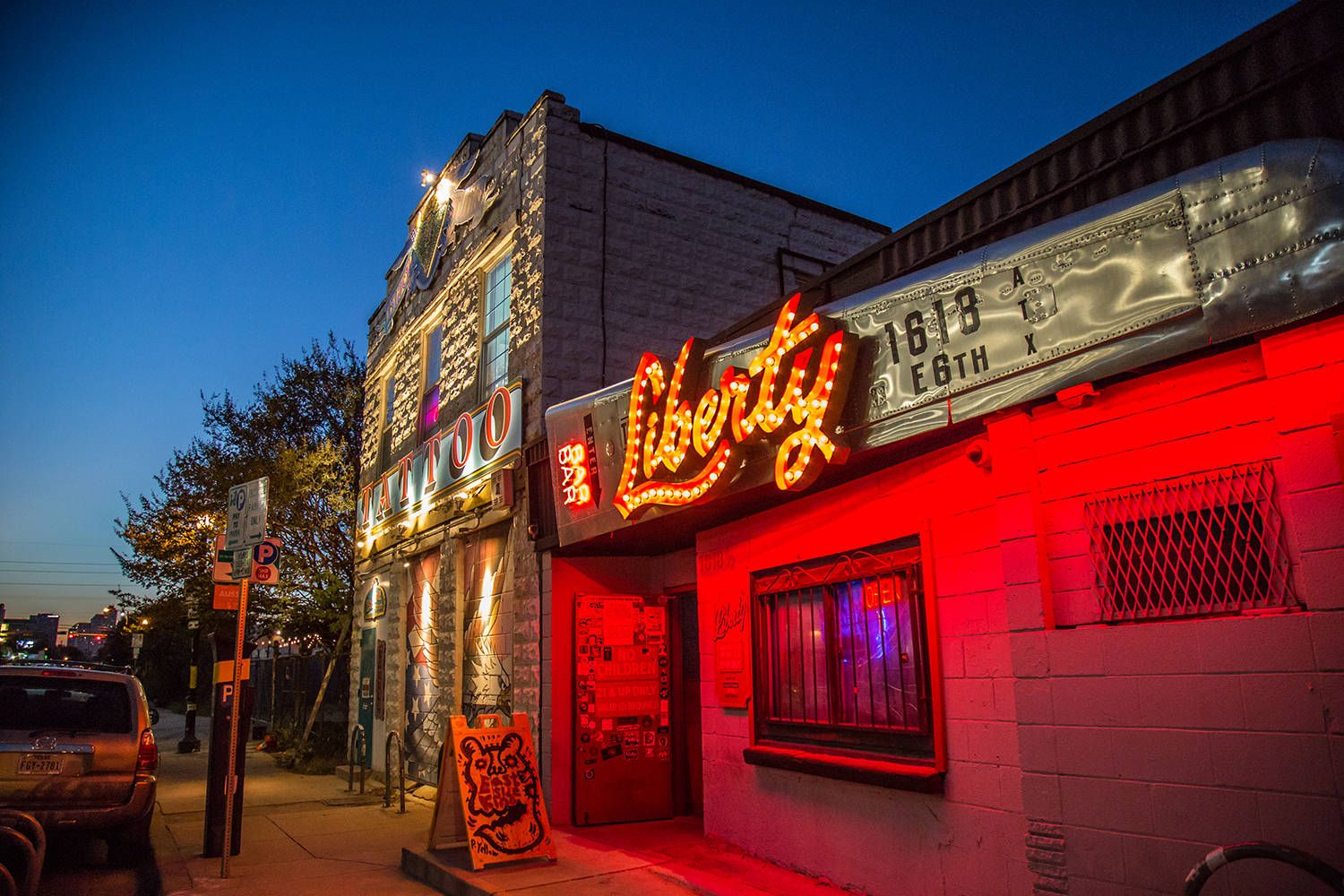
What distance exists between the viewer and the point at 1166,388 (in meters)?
4.13

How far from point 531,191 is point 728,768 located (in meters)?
7.63

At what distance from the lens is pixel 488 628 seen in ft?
35.4

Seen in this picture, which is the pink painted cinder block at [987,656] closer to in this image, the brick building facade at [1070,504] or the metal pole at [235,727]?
the brick building facade at [1070,504]

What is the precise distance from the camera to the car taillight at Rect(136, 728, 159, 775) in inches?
290

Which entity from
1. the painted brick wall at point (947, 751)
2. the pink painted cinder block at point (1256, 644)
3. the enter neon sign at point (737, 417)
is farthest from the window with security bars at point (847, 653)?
the pink painted cinder block at point (1256, 644)

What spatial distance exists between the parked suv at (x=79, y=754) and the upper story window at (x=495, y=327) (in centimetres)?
577

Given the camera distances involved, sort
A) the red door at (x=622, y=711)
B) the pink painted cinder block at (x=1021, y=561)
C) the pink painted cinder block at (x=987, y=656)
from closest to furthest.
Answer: the pink painted cinder block at (x=1021, y=561) → the pink painted cinder block at (x=987, y=656) → the red door at (x=622, y=711)

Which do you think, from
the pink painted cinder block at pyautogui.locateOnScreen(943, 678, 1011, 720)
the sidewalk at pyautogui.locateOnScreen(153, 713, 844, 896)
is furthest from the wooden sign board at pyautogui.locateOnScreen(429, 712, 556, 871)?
the pink painted cinder block at pyautogui.locateOnScreen(943, 678, 1011, 720)

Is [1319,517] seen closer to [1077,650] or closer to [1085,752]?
[1077,650]

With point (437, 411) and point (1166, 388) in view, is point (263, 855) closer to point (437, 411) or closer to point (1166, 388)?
point (437, 411)

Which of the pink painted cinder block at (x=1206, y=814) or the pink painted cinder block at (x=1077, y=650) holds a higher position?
the pink painted cinder block at (x=1077, y=650)

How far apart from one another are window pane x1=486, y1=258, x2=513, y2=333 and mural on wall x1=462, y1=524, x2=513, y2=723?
312cm

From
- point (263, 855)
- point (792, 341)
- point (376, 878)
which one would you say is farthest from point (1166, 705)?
point (263, 855)

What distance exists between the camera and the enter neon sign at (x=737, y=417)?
5379mm
